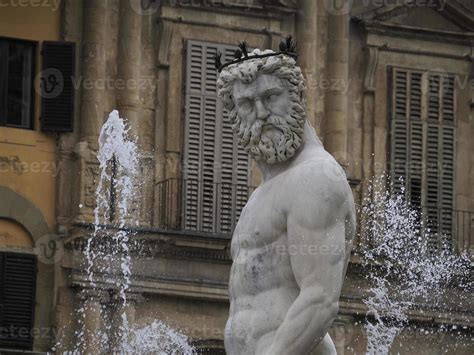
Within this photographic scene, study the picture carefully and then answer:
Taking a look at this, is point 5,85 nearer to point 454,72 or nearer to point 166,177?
point 166,177

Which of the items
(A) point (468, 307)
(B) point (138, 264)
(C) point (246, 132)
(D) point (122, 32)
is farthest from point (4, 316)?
(C) point (246, 132)

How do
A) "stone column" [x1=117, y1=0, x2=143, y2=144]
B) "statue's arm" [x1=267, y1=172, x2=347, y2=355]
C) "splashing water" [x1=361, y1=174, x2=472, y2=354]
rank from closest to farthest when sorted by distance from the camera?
"statue's arm" [x1=267, y1=172, x2=347, y2=355], "stone column" [x1=117, y1=0, x2=143, y2=144], "splashing water" [x1=361, y1=174, x2=472, y2=354]

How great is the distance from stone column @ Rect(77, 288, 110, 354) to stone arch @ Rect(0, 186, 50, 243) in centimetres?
101

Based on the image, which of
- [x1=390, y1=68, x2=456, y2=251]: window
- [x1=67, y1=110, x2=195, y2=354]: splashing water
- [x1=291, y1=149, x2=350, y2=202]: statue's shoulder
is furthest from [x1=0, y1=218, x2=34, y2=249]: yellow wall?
[x1=291, y1=149, x2=350, y2=202]: statue's shoulder

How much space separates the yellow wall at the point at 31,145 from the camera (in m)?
35.5

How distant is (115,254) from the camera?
3575 cm

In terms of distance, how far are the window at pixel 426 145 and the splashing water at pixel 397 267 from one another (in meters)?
0.20

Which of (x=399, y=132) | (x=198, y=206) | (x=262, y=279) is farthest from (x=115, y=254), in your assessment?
(x=262, y=279)

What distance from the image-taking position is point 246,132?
446 inches

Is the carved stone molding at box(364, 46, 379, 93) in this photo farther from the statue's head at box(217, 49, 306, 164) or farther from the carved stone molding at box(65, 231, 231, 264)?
the statue's head at box(217, 49, 306, 164)

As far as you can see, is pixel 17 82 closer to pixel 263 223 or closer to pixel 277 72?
pixel 277 72

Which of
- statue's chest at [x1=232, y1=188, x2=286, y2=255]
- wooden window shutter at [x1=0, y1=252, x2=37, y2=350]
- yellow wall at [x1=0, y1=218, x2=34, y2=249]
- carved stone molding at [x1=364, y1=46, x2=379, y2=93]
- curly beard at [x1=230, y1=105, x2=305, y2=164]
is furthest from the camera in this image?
carved stone molding at [x1=364, y1=46, x2=379, y2=93]

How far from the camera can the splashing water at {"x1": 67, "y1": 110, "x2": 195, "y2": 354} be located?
116ft

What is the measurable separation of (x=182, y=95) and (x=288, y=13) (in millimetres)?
2145
